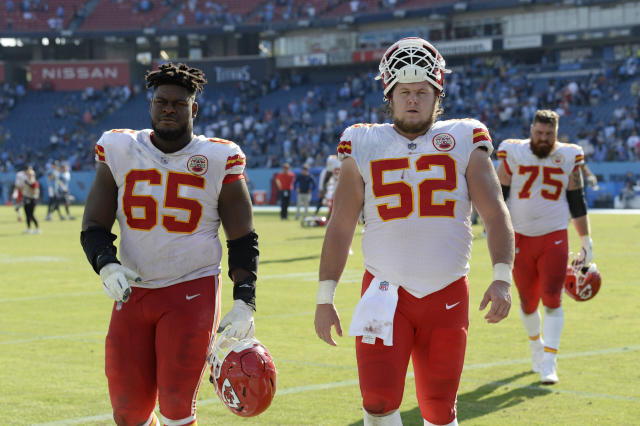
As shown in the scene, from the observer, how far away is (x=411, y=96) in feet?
15.0

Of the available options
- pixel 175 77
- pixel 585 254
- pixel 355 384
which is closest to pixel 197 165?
pixel 175 77

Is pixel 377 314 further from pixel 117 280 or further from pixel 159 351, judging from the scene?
pixel 117 280

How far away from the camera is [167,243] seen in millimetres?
4703

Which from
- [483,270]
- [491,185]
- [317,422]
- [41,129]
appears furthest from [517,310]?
[41,129]

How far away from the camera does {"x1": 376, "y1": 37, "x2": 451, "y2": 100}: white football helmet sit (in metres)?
4.54

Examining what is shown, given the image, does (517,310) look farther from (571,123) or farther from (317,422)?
(571,123)

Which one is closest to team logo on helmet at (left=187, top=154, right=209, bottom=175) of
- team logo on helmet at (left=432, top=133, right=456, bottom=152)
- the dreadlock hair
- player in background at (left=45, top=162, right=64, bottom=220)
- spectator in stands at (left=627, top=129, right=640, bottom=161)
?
the dreadlock hair

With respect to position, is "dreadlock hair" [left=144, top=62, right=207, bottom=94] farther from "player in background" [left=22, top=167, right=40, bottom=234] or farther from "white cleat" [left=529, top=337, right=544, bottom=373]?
"player in background" [left=22, top=167, right=40, bottom=234]

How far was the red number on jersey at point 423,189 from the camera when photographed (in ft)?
14.7

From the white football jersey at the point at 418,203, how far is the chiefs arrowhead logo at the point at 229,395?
85 centimetres

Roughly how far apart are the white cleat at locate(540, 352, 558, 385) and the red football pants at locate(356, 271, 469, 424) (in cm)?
337

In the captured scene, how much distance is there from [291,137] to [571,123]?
13.6 metres

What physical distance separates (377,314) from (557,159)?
173 inches

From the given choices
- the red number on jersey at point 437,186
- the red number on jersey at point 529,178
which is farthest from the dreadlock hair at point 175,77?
the red number on jersey at point 529,178
